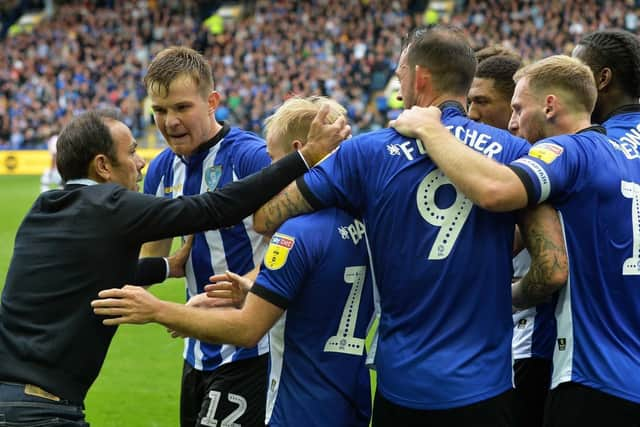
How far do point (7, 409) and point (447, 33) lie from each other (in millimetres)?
2332

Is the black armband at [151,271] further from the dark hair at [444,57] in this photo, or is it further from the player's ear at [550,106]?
the player's ear at [550,106]

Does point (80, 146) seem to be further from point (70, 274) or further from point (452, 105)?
point (452, 105)

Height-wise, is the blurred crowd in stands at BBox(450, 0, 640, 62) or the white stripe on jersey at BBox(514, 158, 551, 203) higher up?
the white stripe on jersey at BBox(514, 158, 551, 203)

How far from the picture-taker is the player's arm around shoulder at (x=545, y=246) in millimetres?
3613

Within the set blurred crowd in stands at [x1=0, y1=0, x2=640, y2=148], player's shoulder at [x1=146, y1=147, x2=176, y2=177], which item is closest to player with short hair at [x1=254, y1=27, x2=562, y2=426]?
player's shoulder at [x1=146, y1=147, x2=176, y2=177]

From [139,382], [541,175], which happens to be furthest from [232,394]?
[139,382]

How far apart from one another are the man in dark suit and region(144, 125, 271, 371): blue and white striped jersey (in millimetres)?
1094

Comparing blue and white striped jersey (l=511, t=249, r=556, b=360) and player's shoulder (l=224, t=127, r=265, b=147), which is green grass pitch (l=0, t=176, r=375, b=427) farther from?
blue and white striped jersey (l=511, t=249, r=556, b=360)

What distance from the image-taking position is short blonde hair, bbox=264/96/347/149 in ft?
13.0

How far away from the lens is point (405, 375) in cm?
345

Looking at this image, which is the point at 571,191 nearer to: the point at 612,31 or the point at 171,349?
the point at 612,31

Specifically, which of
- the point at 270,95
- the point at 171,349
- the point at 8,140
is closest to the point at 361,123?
the point at 270,95

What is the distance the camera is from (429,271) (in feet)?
11.3

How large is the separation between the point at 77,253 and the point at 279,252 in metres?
0.86
